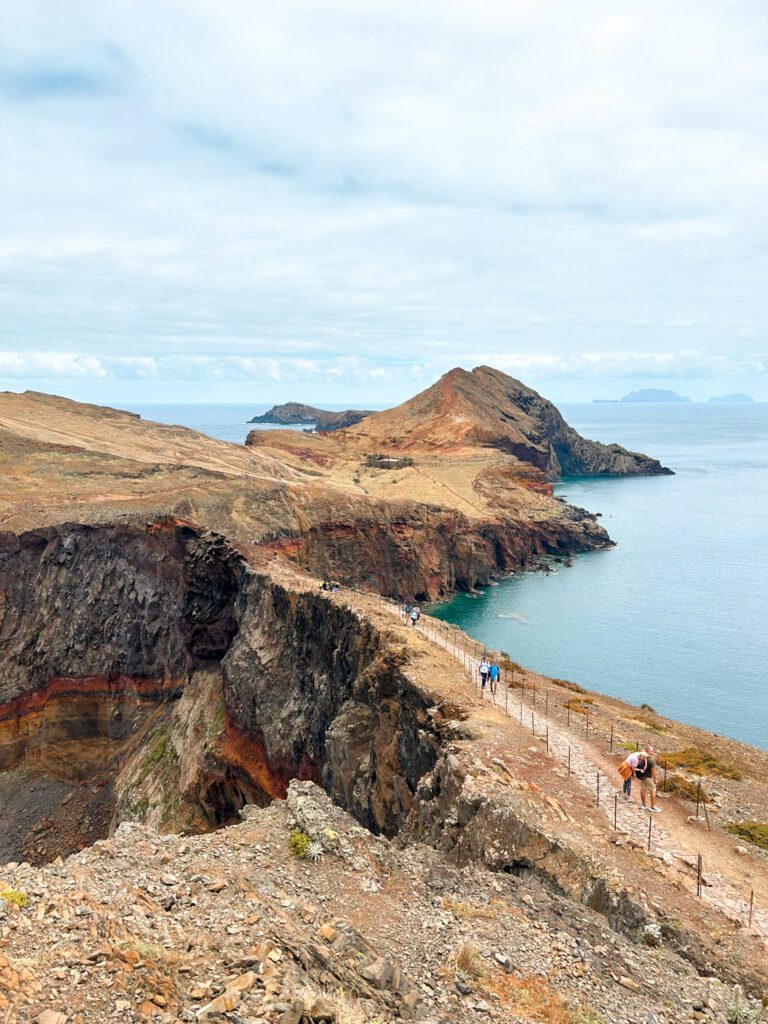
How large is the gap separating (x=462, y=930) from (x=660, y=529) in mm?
129978

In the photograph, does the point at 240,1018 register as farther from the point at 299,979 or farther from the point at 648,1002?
the point at 648,1002

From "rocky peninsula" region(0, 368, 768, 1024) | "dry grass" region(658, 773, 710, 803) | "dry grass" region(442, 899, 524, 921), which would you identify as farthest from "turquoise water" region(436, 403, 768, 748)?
"dry grass" region(442, 899, 524, 921)

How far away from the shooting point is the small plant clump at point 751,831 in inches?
746

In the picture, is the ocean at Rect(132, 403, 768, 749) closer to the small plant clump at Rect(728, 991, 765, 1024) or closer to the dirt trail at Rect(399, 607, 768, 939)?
the dirt trail at Rect(399, 607, 768, 939)

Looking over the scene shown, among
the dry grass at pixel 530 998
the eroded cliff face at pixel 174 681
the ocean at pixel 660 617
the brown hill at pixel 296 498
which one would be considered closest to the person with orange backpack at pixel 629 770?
the dry grass at pixel 530 998

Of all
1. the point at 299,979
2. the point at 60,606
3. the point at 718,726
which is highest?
the point at 299,979

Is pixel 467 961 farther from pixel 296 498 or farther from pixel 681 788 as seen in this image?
pixel 296 498

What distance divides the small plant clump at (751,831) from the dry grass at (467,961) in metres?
9.65

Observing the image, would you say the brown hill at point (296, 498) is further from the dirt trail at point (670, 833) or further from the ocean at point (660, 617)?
the dirt trail at point (670, 833)

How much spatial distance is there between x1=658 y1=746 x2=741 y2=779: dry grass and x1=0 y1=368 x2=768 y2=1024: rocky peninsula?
6.7 inches

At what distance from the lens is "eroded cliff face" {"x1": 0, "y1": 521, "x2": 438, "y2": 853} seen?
39781 millimetres

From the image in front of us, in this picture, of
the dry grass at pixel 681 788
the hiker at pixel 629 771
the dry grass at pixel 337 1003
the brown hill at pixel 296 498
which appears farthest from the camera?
the brown hill at pixel 296 498

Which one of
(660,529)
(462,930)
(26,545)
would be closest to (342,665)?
(462,930)

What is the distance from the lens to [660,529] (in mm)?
134000
